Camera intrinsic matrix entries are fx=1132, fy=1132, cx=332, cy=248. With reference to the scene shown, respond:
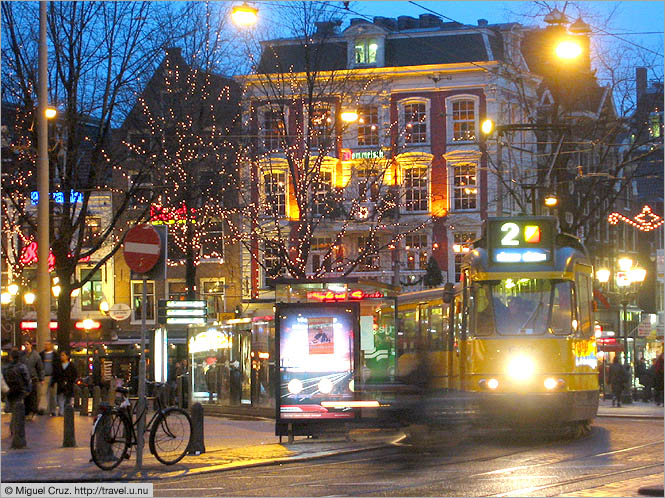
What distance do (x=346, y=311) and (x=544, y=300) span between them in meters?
3.40

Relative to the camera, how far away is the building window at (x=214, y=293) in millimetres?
53588

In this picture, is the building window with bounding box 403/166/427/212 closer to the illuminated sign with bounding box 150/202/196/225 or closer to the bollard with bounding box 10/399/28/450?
the illuminated sign with bounding box 150/202/196/225

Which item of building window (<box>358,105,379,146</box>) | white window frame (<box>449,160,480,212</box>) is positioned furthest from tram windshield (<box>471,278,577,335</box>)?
white window frame (<box>449,160,480,212</box>)

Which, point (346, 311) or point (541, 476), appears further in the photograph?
point (346, 311)

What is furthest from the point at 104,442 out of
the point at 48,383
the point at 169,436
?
the point at 48,383

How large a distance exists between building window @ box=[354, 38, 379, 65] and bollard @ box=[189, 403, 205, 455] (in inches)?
1530

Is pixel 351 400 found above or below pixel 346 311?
below

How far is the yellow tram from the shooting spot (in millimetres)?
19047

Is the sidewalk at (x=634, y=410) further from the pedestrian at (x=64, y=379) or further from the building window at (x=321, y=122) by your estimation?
the pedestrian at (x=64, y=379)

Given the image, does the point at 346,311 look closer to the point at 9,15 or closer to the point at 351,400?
the point at 351,400

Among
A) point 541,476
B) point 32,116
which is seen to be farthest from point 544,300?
point 32,116

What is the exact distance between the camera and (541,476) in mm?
13938

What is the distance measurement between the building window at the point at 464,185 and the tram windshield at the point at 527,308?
33.1 m

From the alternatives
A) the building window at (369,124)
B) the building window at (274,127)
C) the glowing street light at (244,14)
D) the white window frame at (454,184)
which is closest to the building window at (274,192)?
the building window at (274,127)
